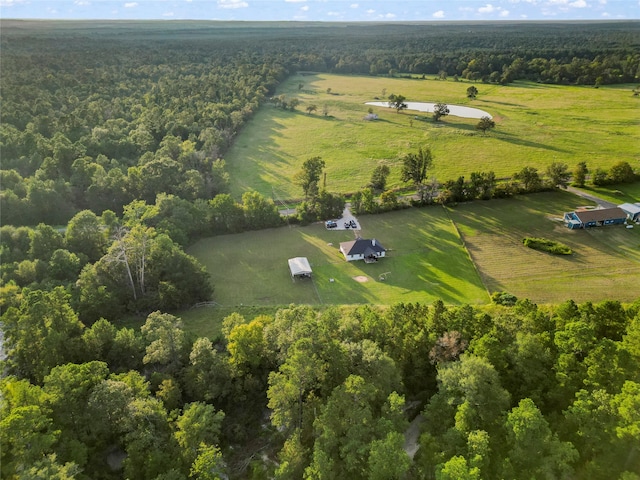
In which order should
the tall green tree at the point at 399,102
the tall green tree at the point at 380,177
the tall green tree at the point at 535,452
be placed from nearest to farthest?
the tall green tree at the point at 535,452 < the tall green tree at the point at 380,177 < the tall green tree at the point at 399,102

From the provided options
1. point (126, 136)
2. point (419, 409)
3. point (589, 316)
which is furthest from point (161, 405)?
point (126, 136)

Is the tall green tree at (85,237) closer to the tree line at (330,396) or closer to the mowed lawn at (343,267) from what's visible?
the mowed lawn at (343,267)

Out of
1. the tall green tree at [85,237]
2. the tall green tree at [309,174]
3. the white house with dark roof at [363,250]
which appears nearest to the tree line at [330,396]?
the tall green tree at [85,237]

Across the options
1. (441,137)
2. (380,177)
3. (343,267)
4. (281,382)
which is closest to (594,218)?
(380,177)

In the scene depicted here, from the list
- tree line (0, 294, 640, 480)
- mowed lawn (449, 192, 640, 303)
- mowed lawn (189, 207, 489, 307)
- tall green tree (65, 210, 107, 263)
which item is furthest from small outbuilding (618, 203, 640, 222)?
tall green tree (65, 210, 107, 263)

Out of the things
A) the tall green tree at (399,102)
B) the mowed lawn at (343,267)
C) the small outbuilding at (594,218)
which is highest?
the tall green tree at (399,102)

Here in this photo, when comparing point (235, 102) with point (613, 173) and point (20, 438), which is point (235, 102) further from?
point (20, 438)

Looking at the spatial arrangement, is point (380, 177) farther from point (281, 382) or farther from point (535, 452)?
point (535, 452)
